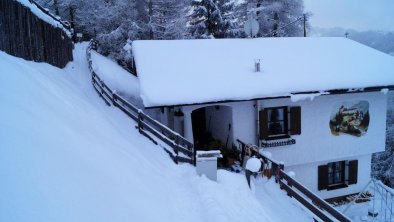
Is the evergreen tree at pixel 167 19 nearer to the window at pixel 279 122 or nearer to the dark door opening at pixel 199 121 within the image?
the dark door opening at pixel 199 121

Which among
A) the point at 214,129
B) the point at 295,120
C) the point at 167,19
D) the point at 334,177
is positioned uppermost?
the point at 167,19

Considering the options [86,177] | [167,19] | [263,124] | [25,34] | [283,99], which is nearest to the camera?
[86,177]

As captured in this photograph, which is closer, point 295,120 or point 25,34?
point 25,34

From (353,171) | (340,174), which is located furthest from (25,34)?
(353,171)

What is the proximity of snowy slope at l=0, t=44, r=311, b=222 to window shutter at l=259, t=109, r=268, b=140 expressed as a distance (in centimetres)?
319

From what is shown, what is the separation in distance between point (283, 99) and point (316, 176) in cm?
393

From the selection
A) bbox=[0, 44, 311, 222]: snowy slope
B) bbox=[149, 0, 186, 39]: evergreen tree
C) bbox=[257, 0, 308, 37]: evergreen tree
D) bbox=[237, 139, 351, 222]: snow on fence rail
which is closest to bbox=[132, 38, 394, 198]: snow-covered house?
bbox=[237, 139, 351, 222]: snow on fence rail

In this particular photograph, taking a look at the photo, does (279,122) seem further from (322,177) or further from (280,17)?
(280,17)

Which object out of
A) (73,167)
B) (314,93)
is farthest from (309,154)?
(73,167)

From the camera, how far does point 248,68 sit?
12.2 metres

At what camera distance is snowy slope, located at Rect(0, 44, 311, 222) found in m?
3.48

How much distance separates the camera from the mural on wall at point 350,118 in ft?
41.1

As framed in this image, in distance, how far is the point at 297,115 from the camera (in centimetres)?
1178

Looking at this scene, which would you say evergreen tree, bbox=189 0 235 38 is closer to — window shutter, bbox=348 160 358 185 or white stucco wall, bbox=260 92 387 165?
white stucco wall, bbox=260 92 387 165
